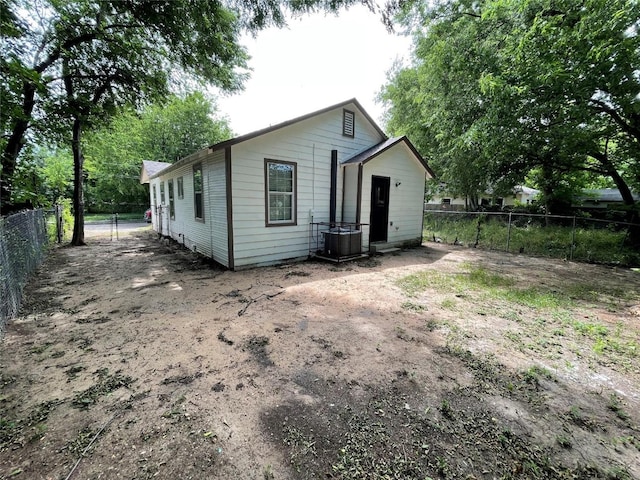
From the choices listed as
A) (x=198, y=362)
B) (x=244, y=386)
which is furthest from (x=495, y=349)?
(x=198, y=362)

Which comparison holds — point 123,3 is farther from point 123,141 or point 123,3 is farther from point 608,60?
point 123,141

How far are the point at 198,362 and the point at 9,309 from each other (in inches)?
117

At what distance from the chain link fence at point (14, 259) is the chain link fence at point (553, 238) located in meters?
10.9

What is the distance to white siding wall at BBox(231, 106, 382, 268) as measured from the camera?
20.0 feet

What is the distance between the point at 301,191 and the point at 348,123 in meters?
2.60

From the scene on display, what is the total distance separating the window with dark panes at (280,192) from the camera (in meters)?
6.54

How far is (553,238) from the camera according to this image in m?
10.2

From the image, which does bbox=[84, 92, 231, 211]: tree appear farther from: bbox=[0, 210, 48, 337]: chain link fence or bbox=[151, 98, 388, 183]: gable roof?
bbox=[0, 210, 48, 337]: chain link fence

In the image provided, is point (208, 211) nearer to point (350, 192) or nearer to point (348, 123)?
point (350, 192)

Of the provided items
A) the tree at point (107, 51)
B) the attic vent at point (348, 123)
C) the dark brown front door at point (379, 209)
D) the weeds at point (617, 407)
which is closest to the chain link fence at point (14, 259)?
the tree at point (107, 51)

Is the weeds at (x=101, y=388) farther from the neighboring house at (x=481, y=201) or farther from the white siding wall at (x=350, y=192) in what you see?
the neighboring house at (x=481, y=201)

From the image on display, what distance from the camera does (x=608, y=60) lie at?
593 centimetres

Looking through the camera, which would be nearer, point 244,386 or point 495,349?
point 244,386

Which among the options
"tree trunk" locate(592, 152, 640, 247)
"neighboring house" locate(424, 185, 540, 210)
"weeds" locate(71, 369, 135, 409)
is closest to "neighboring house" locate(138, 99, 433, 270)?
"weeds" locate(71, 369, 135, 409)
